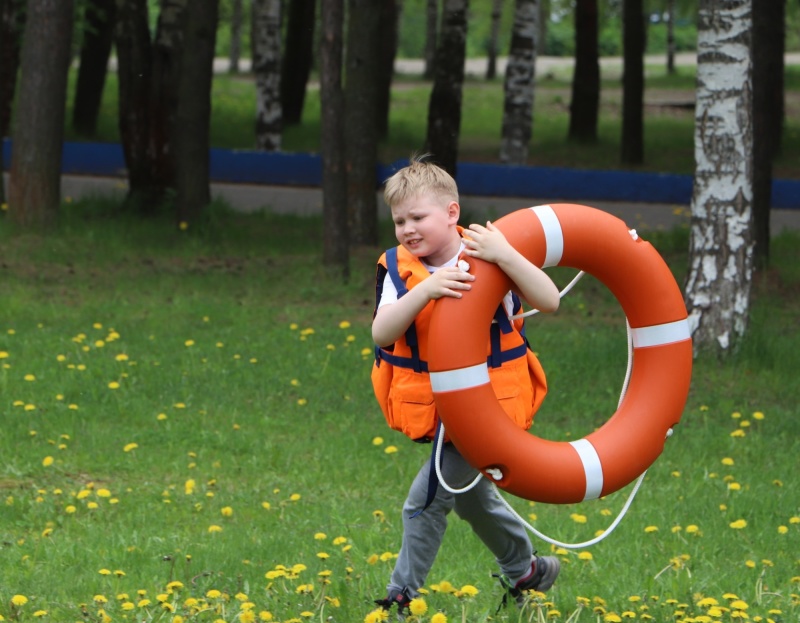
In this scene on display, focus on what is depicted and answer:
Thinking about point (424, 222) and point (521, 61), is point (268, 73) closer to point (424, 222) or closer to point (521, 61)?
point (521, 61)

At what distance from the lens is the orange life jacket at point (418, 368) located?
3812 millimetres

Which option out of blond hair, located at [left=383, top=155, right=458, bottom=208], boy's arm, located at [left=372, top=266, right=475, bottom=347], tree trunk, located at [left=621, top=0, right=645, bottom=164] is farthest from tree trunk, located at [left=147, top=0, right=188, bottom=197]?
boy's arm, located at [left=372, top=266, right=475, bottom=347]

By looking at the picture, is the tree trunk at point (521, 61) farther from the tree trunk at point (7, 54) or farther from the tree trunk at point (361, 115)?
the tree trunk at point (7, 54)

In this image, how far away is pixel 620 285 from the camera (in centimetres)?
403

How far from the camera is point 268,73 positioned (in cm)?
1922

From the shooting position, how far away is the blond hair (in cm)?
371

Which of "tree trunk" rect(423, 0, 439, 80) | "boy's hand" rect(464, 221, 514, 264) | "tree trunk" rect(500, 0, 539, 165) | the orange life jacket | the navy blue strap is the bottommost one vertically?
the navy blue strap

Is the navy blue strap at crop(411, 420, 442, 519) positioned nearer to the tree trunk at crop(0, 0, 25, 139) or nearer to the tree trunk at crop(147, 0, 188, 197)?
the tree trunk at crop(147, 0, 188, 197)

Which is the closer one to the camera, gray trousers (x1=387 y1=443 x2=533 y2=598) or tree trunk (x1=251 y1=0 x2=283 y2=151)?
gray trousers (x1=387 y1=443 x2=533 y2=598)

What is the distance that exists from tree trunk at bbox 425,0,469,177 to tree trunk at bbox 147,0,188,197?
2.96 meters

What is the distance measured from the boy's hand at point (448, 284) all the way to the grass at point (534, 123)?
17.7m

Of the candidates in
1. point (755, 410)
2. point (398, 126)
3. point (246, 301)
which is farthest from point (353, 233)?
point (398, 126)

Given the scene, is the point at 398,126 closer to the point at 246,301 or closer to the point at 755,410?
the point at 246,301

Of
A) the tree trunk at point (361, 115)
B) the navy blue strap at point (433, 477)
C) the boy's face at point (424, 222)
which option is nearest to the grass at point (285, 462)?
the navy blue strap at point (433, 477)
